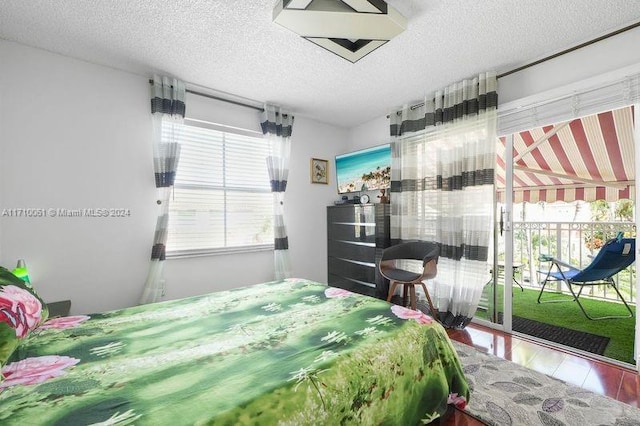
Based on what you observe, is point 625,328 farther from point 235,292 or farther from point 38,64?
point 38,64

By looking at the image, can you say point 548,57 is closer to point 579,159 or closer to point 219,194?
point 579,159

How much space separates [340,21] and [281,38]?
572 millimetres

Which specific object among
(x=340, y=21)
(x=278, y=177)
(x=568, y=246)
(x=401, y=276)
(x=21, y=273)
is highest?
(x=340, y=21)

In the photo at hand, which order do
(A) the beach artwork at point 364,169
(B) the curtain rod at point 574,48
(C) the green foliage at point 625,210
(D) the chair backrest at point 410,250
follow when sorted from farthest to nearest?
(A) the beach artwork at point 364,169 < (C) the green foliage at point 625,210 < (D) the chair backrest at point 410,250 < (B) the curtain rod at point 574,48

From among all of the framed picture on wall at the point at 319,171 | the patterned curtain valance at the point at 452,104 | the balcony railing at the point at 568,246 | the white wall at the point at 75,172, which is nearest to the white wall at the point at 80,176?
the white wall at the point at 75,172

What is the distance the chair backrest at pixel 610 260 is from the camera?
277cm

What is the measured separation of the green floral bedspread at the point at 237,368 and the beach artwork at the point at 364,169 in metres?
2.43

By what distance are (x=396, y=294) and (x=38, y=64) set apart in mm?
4442

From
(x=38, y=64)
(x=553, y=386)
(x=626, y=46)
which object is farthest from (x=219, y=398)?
(x=626, y=46)

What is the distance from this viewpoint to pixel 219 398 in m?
0.92

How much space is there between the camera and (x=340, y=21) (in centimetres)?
192

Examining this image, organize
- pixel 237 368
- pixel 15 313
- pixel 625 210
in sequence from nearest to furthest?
pixel 237 368
pixel 15 313
pixel 625 210

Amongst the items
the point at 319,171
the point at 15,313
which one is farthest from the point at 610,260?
the point at 15,313

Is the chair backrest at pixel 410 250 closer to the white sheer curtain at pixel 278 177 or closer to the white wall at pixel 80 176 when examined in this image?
the white sheer curtain at pixel 278 177
